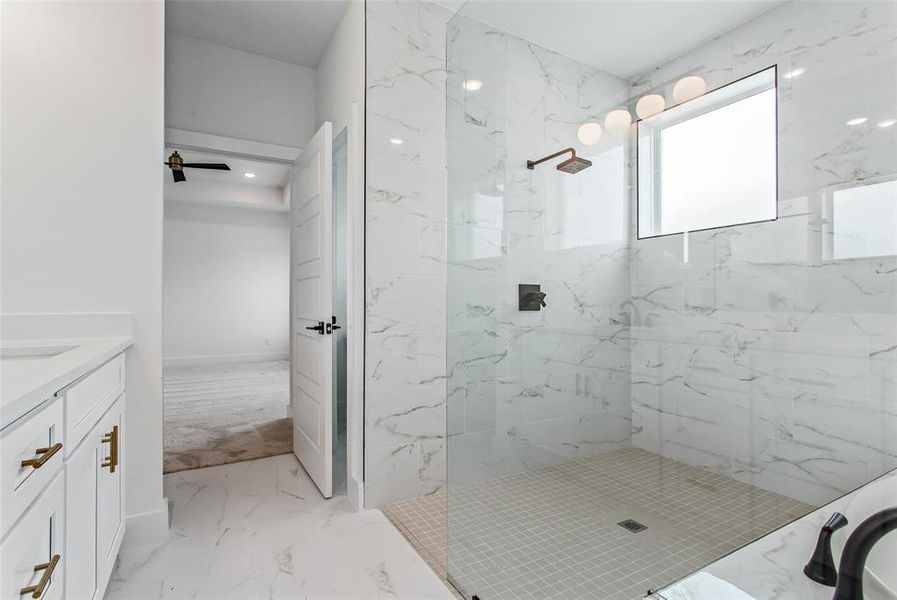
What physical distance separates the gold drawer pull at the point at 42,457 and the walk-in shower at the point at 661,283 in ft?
4.20

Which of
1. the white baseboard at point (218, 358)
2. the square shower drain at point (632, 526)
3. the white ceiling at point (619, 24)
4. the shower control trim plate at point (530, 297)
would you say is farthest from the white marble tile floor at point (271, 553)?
the white baseboard at point (218, 358)

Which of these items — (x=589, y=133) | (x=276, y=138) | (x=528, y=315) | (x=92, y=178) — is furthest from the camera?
(x=276, y=138)

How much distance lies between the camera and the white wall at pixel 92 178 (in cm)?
170

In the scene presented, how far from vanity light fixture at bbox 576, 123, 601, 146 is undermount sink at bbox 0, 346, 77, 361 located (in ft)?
6.45

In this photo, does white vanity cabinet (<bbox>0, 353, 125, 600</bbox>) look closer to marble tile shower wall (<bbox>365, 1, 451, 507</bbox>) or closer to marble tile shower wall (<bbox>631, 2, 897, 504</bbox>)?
marble tile shower wall (<bbox>365, 1, 451, 507</bbox>)

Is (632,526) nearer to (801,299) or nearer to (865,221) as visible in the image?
(801,299)

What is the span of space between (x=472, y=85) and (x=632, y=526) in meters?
1.71

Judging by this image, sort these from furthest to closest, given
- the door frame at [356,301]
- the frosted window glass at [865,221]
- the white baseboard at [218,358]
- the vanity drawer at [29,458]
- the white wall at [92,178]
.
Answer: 1. the white baseboard at [218,358]
2. the door frame at [356,301]
3. the white wall at [92,178]
4. the frosted window glass at [865,221]
5. the vanity drawer at [29,458]

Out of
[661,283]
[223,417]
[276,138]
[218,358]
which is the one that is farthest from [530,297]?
[218,358]

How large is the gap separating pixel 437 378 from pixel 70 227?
69.5 inches

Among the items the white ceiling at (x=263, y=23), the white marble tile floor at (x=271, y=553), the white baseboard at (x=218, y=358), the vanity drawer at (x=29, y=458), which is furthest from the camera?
the white baseboard at (x=218, y=358)

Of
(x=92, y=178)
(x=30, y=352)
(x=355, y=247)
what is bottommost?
(x=30, y=352)

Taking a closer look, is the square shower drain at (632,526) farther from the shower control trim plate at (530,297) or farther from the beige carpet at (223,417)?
the beige carpet at (223,417)

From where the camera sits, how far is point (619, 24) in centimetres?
158
